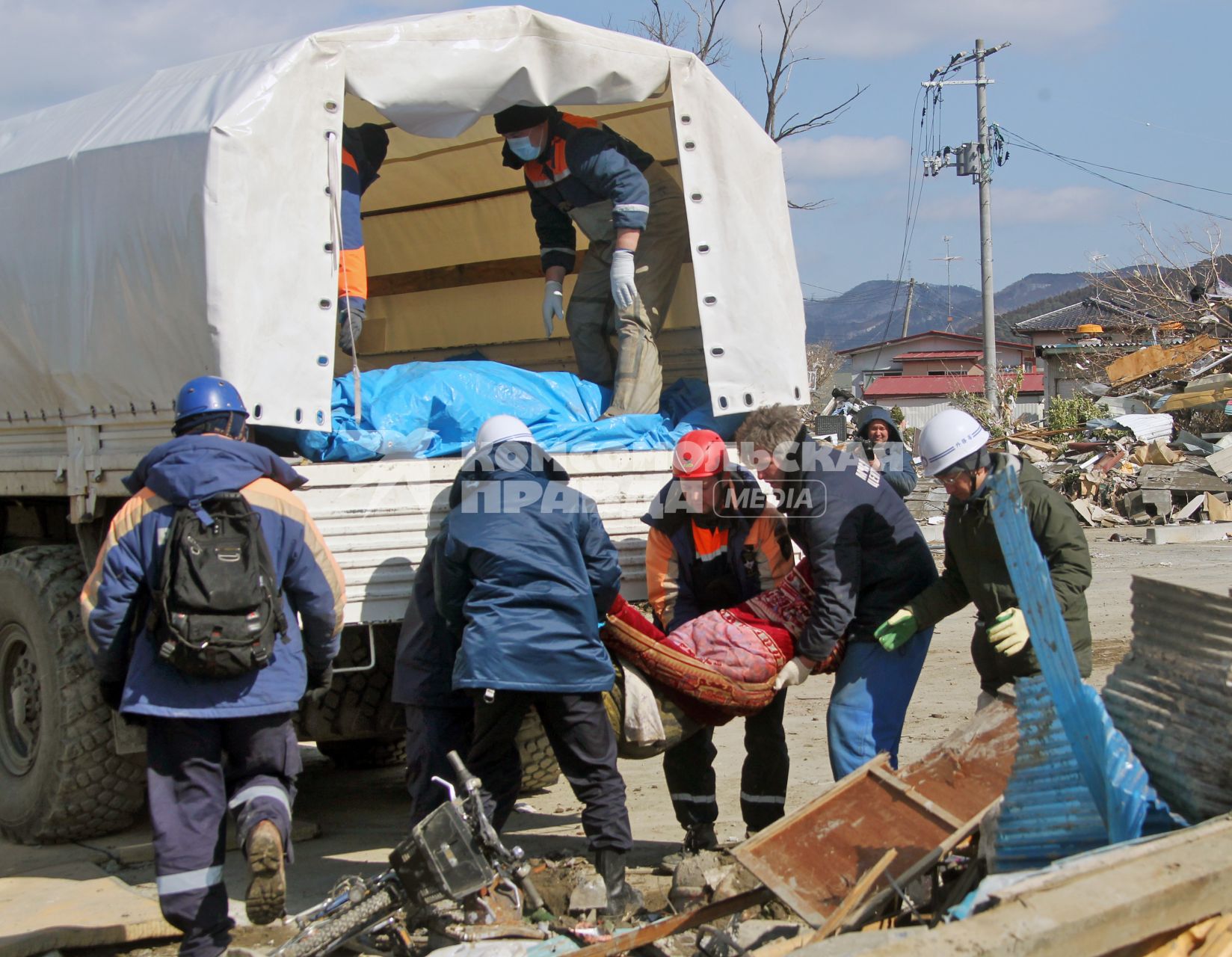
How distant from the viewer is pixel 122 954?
380 cm

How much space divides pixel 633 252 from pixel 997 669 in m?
2.47

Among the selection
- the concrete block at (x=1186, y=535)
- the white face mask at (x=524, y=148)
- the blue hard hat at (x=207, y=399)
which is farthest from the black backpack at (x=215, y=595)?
the concrete block at (x=1186, y=535)

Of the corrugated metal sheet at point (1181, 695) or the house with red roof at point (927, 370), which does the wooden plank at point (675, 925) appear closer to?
the corrugated metal sheet at point (1181, 695)

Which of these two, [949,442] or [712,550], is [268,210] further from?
[949,442]

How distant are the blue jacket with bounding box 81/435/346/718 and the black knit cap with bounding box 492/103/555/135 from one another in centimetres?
257

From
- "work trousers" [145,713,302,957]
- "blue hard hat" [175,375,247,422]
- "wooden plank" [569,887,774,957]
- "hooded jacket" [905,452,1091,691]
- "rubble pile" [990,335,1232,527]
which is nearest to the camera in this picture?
"wooden plank" [569,887,774,957]

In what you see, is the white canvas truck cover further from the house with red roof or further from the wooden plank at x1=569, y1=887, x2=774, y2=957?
the house with red roof

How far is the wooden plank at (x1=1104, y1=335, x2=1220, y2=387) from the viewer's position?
19109 millimetres

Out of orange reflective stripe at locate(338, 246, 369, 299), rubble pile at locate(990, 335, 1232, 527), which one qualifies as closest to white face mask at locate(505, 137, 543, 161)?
orange reflective stripe at locate(338, 246, 369, 299)

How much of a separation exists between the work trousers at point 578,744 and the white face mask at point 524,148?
9.37 feet

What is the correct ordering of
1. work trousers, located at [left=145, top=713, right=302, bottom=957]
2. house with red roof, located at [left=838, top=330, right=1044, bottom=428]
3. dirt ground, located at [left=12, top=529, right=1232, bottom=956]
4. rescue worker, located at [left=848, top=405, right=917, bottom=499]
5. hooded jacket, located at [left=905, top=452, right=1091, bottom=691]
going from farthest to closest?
1. house with red roof, located at [left=838, top=330, right=1044, bottom=428]
2. rescue worker, located at [left=848, top=405, right=917, bottom=499]
3. dirt ground, located at [left=12, top=529, right=1232, bottom=956]
4. hooded jacket, located at [left=905, top=452, right=1091, bottom=691]
5. work trousers, located at [left=145, top=713, right=302, bottom=957]

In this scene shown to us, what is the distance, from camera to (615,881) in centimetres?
392

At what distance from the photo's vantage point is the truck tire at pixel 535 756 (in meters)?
4.94

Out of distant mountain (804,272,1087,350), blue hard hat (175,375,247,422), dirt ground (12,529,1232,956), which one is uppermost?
distant mountain (804,272,1087,350)
